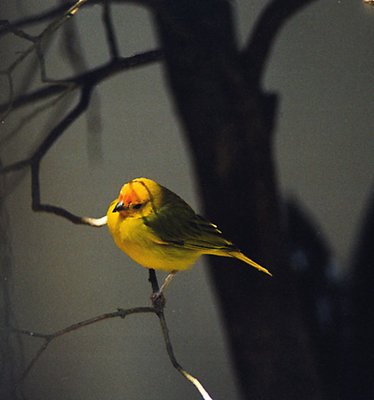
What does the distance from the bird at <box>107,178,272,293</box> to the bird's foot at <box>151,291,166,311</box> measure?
0.34ft

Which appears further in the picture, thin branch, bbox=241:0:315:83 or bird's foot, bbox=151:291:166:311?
bird's foot, bbox=151:291:166:311

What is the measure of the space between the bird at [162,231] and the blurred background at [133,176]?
0.20ft

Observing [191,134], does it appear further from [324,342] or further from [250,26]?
[324,342]

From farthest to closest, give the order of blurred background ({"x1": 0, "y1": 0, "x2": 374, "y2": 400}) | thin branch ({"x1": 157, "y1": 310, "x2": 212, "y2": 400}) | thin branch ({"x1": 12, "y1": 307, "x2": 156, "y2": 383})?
thin branch ({"x1": 12, "y1": 307, "x2": 156, "y2": 383}) → thin branch ({"x1": 157, "y1": 310, "x2": 212, "y2": 400}) → blurred background ({"x1": 0, "y1": 0, "x2": 374, "y2": 400})

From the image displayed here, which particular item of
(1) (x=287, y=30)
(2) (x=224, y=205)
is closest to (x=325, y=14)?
(1) (x=287, y=30)

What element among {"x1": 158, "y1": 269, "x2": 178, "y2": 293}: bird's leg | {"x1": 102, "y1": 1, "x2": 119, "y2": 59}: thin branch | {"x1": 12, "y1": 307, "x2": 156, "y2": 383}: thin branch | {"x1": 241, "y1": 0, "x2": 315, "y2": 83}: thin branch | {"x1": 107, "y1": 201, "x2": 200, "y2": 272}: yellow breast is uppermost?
{"x1": 102, "y1": 1, "x2": 119, "y2": 59}: thin branch

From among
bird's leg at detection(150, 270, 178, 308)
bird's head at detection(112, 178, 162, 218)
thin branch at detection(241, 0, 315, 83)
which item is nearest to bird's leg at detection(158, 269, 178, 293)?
bird's leg at detection(150, 270, 178, 308)

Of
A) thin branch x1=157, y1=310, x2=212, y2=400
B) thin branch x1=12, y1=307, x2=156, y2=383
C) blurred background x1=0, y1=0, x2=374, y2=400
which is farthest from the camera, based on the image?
thin branch x1=12, y1=307, x2=156, y2=383

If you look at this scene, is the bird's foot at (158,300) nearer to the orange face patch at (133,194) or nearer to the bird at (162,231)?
the bird at (162,231)

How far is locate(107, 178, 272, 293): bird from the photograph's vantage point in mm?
2289

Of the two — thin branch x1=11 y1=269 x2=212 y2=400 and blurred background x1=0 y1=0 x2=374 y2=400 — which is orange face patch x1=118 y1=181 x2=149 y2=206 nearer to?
blurred background x1=0 y1=0 x2=374 y2=400

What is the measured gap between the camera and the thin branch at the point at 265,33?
2.24 m

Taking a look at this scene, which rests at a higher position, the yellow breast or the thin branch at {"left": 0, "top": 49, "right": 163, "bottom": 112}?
the thin branch at {"left": 0, "top": 49, "right": 163, "bottom": 112}

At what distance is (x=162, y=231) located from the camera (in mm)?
2295
